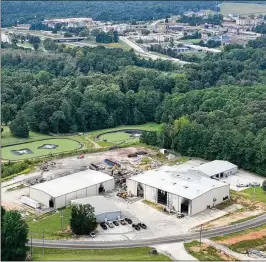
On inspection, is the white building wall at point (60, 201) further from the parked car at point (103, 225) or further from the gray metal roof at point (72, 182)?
the parked car at point (103, 225)

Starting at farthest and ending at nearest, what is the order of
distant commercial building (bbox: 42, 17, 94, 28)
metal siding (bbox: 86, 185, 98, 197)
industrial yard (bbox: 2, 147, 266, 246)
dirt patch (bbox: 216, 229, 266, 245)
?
distant commercial building (bbox: 42, 17, 94, 28)
metal siding (bbox: 86, 185, 98, 197)
industrial yard (bbox: 2, 147, 266, 246)
dirt patch (bbox: 216, 229, 266, 245)

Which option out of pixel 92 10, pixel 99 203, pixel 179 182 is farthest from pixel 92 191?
pixel 92 10

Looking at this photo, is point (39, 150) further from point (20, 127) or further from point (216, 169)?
point (216, 169)

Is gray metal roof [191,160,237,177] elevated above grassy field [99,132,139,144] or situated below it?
above

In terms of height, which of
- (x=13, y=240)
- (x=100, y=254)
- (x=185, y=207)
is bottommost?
(x=100, y=254)

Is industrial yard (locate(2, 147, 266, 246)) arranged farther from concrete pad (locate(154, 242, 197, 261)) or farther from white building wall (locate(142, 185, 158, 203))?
concrete pad (locate(154, 242, 197, 261))

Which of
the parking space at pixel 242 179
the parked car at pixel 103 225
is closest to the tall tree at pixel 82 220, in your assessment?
the parked car at pixel 103 225

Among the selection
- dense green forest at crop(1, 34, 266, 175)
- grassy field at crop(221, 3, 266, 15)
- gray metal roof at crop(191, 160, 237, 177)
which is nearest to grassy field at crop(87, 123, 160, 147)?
dense green forest at crop(1, 34, 266, 175)
